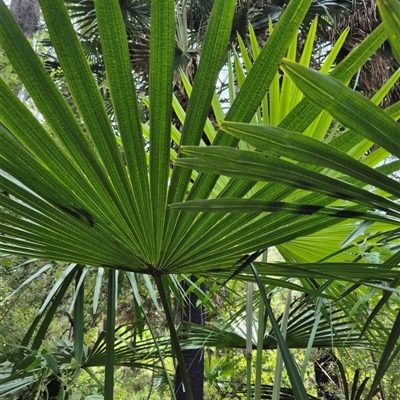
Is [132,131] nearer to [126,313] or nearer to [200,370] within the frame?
[200,370]

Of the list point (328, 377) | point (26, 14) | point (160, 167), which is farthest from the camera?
point (328, 377)

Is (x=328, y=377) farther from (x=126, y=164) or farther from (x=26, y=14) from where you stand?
(x=26, y=14)

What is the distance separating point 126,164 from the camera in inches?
28.0

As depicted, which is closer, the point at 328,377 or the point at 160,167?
the point at 160,167

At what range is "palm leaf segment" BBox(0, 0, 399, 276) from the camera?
510 millimetres

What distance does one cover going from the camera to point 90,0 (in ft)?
10.3

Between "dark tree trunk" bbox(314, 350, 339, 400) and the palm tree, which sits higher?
the palm tree

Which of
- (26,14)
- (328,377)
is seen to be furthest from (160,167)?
(328,377)

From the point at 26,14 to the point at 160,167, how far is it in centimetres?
266

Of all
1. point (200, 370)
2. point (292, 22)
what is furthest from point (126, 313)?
point (292, 22)

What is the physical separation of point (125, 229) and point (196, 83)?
0.33 metres

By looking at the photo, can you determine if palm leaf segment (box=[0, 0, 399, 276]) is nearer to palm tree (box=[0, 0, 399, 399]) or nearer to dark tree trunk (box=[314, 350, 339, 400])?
palm tree (box=[0, 0, 399, 399])

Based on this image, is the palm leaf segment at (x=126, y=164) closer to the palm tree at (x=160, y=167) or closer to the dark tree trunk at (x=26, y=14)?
the palm tree at (x=160, y=167)

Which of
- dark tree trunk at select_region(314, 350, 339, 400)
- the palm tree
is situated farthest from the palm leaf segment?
dark tree trunk at select_region(314, 350, 339, 400)
